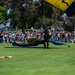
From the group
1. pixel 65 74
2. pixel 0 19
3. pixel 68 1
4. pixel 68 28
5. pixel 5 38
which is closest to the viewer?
pixel 65 74

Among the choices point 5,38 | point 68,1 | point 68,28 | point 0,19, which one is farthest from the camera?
point 68,28

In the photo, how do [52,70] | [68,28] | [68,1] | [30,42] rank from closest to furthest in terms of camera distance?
[52,70], [68,1], [30,42], [68,28]

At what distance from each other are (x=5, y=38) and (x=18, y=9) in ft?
55.2

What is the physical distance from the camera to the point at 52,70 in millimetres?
13195

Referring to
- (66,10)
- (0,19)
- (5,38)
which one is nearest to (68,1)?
(66,10)

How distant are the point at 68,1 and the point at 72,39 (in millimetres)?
25477

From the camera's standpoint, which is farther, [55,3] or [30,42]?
[30,42]

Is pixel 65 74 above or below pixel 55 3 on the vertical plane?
below

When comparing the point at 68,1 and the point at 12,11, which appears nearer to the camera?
the point at 68,1

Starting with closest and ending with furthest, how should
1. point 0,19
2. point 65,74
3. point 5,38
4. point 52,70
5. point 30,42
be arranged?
point 65,74 < point 52,70 < point 30,42 < point 5,38 < point 0,19

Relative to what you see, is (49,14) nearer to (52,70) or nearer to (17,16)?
(17,16)

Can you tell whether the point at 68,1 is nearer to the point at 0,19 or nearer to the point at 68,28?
the point at 0,19

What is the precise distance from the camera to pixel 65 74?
1205 cm

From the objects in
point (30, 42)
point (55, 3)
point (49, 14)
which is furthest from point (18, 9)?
point (55, 3)
